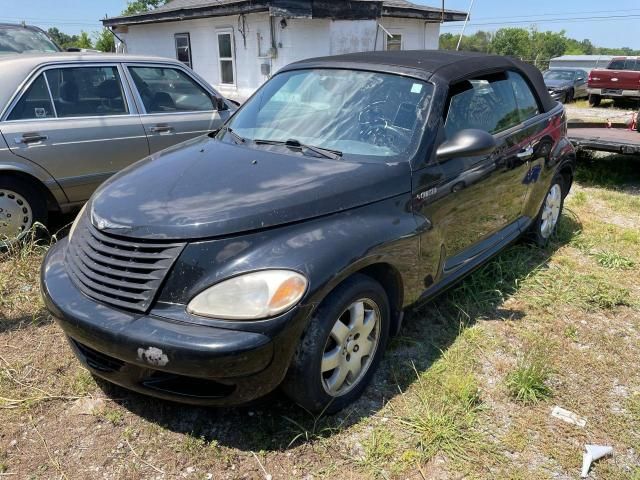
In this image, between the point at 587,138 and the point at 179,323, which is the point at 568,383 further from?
the point at 587,138

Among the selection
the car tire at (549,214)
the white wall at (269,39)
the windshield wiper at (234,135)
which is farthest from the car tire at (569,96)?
the windshield wiper at (234,135)

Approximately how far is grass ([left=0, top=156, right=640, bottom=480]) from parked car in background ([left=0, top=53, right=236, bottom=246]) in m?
0.88

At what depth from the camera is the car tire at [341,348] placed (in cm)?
237

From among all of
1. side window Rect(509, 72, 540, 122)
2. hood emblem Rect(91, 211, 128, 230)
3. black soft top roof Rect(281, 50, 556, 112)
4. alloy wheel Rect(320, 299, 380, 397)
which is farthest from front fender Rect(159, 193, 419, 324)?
side window Rect(509, 72, 540, 122)

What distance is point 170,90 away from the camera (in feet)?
17.9

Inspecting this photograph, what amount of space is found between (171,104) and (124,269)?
352 cm

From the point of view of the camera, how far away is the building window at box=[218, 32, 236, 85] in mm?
14938

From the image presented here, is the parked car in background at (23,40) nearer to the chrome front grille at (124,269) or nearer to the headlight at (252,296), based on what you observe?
the chrome front grille at (124,269)

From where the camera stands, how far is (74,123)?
15.4 ft

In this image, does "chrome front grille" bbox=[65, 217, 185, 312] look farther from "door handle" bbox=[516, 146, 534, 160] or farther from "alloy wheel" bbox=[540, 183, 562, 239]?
"alloy wheel" bbox=[540, 183, 562, 239]

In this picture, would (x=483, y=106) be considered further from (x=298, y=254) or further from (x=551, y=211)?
(x=298, y=254)

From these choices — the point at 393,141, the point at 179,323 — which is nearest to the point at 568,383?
the point at 393,141

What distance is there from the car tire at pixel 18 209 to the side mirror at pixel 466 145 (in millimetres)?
3435

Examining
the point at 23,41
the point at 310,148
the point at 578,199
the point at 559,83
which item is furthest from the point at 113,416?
the point at 559,83
